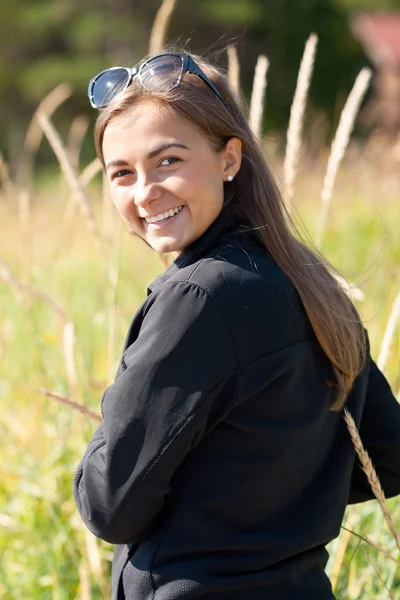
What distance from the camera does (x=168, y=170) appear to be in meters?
1.34

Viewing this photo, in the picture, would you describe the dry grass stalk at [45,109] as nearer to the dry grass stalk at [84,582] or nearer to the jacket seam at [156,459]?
the dry grass stalk at [84,582]

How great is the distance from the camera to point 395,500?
6.53 feet

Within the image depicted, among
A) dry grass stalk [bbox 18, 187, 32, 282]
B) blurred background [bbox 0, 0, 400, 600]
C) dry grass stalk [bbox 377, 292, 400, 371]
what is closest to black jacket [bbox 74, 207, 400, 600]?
blurred background [bbox 0, 0, 400, 600]

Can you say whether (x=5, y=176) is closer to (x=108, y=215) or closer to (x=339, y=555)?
(x=108, y=215)

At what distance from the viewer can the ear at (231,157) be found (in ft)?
4.57

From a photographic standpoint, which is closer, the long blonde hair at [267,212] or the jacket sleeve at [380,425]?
the long blonde hair at [267,212]

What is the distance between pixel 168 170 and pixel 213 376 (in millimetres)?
359

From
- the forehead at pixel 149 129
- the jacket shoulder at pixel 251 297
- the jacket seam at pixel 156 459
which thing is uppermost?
the forehead at pixel 149 129

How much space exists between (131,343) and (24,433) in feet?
4.49

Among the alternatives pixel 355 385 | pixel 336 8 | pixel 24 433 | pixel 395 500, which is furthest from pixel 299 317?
pixel 336 8

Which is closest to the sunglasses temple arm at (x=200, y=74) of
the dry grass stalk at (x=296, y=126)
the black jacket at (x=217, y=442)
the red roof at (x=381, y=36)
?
the black jacket at (x=217, y=442)

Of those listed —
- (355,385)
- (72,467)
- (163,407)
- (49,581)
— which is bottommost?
(49,581)

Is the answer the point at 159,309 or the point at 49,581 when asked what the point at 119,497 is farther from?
the point at 49,581

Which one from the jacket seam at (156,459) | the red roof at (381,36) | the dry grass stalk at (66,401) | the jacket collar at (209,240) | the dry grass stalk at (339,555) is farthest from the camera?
the red roof at (381,36)
